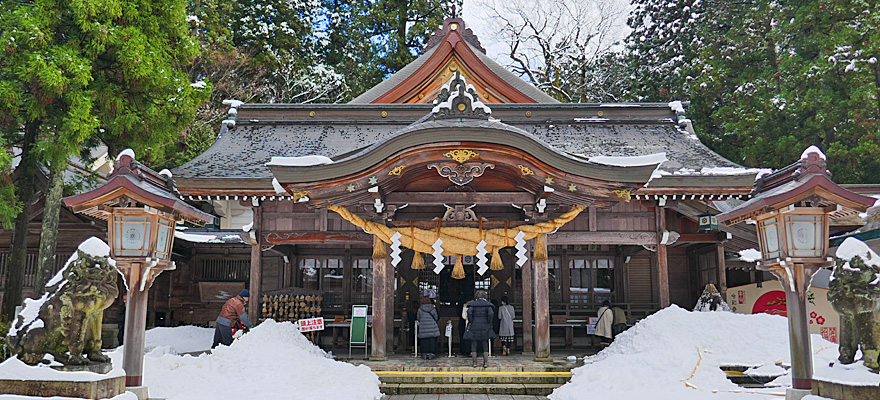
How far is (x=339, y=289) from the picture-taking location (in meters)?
14.6

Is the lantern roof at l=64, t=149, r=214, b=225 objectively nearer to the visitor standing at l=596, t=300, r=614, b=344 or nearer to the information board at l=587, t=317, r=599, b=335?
the visitor standing at l=596, t=300, r=614, b=344

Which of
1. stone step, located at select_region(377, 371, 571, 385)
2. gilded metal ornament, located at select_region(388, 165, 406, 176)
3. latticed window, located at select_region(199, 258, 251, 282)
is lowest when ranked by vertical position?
stone step, located at select_region(377, 371, 571, 385)

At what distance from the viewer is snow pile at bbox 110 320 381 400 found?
748cm

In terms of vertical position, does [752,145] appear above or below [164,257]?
above

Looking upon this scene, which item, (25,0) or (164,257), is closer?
(164,257)

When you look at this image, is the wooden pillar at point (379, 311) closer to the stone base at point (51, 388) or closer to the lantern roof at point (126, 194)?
the lantern roof at point (126, 194)

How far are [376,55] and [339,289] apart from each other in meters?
16.1

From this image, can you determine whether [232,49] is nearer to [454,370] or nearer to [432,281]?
[432,281]

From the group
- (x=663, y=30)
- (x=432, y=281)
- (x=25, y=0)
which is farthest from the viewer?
(x=663, y=30)

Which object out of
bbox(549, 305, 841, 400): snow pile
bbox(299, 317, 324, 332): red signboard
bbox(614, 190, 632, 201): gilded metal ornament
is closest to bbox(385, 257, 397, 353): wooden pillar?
bbox(299, 317, 324, 332): red signboard

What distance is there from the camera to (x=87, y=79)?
11.2m

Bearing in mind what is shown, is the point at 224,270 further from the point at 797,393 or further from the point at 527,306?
the point at 797,393

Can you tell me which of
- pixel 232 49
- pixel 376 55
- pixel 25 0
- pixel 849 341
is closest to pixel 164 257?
pixel 849 341

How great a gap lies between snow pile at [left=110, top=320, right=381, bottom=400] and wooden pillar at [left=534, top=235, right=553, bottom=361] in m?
2.95
